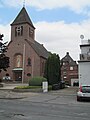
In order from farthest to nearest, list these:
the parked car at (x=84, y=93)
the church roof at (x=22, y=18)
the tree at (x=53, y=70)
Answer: the church roof at (x=22, y=18) → the tree at (x=53, y=70) → the parked car at (x=84, y=93)

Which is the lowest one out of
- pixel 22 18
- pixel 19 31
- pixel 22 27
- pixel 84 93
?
pixel 84 93

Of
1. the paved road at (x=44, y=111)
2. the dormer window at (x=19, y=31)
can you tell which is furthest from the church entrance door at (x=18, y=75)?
the paved road at (x=44, y=111)

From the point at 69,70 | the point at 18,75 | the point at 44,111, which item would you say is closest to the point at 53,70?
the point at 18,75

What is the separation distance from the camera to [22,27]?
222 ft

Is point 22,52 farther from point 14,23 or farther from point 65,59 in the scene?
point 65,59

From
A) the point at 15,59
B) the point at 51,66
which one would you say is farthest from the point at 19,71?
the point at 51,66

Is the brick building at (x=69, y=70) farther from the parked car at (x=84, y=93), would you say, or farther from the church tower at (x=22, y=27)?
the parked car at (x=84, y=93)

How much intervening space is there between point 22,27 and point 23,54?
291 inches

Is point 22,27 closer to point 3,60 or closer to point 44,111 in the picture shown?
point 3,60

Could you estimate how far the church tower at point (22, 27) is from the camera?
67.0 meters

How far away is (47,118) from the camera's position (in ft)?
35.8

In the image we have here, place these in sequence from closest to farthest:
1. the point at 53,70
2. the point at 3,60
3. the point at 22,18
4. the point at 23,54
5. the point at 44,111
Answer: the point at 44,111, the point at 53,70, the point at 3,60, the point at 23,54, the point at 22,18

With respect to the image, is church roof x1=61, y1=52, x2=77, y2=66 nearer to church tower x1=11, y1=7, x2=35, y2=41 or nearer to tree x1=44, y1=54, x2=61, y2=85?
church tower x1=11, y1=7, x2=35, y2=41

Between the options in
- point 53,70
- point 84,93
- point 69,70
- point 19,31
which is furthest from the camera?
point 69,70
